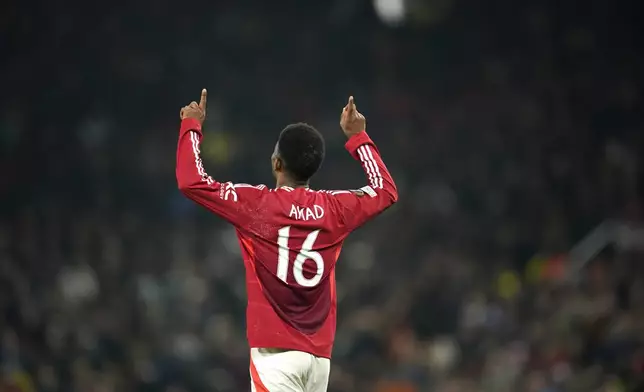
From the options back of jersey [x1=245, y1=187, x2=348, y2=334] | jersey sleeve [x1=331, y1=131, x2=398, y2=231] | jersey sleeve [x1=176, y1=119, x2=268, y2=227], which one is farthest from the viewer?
jersey sleeve [x1=331, y1=131, x2=398, y2=231]

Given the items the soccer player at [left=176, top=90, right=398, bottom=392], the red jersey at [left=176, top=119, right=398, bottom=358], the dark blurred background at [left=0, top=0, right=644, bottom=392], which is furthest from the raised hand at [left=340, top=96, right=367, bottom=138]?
the dark blurred background at [left=0, top=0, right=644, bottom=392]

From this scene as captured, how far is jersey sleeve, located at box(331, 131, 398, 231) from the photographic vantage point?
16.0 ft

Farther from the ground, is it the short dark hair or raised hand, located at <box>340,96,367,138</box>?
raised hand, located at <box>340,96,367,138</box>

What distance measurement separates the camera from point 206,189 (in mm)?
4664

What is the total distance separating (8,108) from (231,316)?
4530mm

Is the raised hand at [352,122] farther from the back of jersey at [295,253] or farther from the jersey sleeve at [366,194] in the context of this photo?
the back of jersey at [295,253]

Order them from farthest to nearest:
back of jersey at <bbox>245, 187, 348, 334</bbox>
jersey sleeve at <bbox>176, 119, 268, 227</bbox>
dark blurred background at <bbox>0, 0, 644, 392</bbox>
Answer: dark blurred background at <bbox>0, 0, 644, 392</bbox>
back of jersey at <bbox>245, 187, 348, 334</bbox>
jersey sleeve at <bbox>176, 119, 268, 227</bbox>

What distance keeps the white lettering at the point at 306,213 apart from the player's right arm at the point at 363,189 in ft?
0.33

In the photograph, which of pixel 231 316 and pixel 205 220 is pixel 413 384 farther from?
pixel 205 220

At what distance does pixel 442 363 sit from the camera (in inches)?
443

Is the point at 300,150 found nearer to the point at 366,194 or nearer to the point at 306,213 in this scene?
the point at 306,213

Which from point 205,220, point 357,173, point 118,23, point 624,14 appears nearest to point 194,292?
point 205,220

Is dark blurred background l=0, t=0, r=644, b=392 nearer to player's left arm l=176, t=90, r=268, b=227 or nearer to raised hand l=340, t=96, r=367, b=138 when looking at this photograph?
raised hand l=340, t=96, r=367, b=138

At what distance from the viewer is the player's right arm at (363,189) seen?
4.89 m
